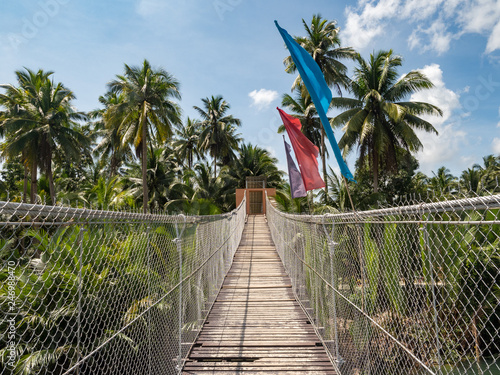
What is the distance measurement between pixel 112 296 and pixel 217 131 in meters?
36.0

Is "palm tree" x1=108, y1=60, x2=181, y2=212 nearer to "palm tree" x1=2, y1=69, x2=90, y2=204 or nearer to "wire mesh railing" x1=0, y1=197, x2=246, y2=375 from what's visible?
"palm tree" x1=2, y1=69, x2=90, y2=204

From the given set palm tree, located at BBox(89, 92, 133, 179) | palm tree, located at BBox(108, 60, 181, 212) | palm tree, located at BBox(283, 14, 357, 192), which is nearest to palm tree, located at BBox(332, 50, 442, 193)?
palm tree, located at BBox(283, 14, 357, 192)

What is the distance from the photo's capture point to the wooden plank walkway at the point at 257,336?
172 inches

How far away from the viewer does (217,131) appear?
3981 cm

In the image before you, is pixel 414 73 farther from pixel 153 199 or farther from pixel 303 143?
pixel 153 199

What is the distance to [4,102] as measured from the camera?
26375mm

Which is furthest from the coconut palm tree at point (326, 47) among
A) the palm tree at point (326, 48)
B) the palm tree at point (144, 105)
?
the palm tree at point (144, 105)

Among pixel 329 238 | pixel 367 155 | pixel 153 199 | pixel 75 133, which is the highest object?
pixel 75 133

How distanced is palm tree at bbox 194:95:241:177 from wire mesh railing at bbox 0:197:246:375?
109 ft

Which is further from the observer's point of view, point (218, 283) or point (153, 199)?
point (153, 199)

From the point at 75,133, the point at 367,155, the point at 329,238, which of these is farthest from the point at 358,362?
the point at 75,133

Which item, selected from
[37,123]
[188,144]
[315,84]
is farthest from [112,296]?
[188,144]

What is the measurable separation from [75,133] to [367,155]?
2384 cm

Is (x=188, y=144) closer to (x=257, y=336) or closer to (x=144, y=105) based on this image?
(x=144, y=105)
